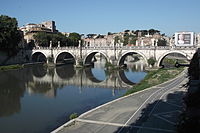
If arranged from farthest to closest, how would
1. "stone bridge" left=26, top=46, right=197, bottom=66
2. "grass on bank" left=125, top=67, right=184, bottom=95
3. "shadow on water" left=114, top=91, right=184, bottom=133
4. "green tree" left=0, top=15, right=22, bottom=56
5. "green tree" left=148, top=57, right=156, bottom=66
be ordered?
"green tree" left=0, top=15, right=22, bottom=56 → "green tree" left=148, top=57, right=156, bottom=66 → "stone bridge" left=26, top=46, right=197, bottom=66 → "grass on bank" left=125, top=67, right=184, bottom=95 → "shadow on water" left=114, top=91, right=184, bottom=133

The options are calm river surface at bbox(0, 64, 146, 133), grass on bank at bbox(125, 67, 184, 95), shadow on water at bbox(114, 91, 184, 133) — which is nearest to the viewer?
shadow on water at bbox(114, 91, 184, 133)

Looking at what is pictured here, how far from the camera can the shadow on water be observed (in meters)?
10.5

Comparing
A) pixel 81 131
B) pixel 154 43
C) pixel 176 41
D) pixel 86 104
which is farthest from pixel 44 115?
pixel 176 41

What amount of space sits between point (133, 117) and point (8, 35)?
1553 inches

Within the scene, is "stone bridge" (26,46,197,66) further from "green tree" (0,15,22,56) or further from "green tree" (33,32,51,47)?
"green tree" (0,15,22,56)

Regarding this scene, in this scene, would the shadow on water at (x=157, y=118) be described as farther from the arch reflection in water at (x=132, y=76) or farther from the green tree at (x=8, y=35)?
the green tree at (x=8, y=35)

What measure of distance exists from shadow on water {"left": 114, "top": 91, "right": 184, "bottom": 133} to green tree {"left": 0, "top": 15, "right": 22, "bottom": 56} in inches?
1488

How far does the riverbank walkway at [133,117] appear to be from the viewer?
10.7 metres

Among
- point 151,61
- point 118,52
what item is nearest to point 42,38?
point 118,52

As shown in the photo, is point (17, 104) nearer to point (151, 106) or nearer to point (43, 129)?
point (43, 129)

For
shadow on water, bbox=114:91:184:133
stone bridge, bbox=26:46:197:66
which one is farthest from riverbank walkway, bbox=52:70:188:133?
stone bridge, bbox=26:46:197:66

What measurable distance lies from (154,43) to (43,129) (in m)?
33.2

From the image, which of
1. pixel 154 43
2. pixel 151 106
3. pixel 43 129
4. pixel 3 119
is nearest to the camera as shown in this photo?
pixel 43 129

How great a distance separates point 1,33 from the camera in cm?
4331
